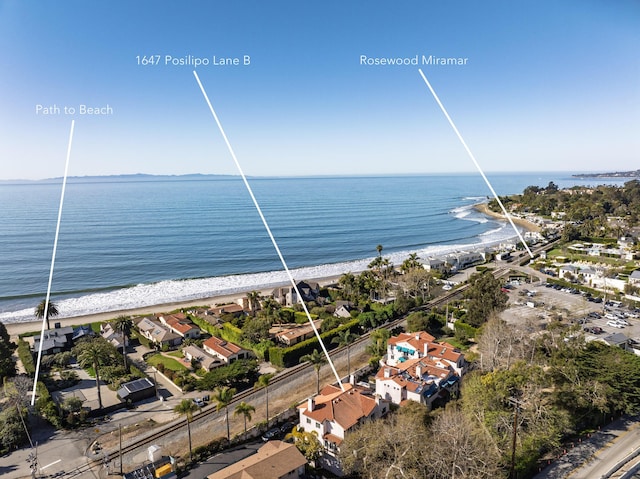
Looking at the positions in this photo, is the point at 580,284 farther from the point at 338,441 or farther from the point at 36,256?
the point at 36,256

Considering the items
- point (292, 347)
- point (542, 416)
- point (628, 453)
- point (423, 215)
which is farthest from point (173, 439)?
point (423, 215)

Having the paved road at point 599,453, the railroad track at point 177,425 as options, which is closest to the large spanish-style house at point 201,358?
the railroad track at point 177,425

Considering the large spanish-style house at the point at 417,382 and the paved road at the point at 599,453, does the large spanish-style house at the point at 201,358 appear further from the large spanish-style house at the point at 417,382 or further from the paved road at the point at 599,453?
the paved road at the point at 599,453

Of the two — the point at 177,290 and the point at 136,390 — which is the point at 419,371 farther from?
the point at 177,290

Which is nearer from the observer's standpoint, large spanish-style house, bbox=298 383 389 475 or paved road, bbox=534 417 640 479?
paved road, bbox=534 417 640 479

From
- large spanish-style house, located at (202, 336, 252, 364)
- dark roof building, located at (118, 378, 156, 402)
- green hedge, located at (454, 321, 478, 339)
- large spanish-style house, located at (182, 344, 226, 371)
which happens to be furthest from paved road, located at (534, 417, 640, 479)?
dark roof building, located at (118, 378, 156, 402)

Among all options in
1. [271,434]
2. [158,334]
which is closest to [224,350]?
[158,334]

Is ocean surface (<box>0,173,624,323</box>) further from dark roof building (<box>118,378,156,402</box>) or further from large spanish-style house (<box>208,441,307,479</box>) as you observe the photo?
large spanish-style house (<box>208,441,307,479</box>)
